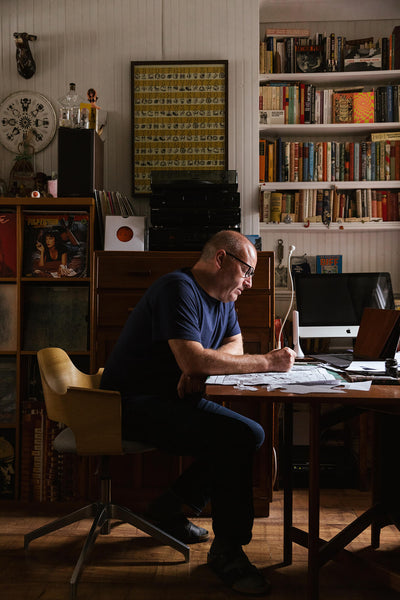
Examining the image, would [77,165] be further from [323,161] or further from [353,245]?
[353,245]

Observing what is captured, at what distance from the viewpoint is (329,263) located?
348 cm

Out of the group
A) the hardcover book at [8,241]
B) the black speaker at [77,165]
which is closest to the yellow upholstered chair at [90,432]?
the hardcover book at [8,241]

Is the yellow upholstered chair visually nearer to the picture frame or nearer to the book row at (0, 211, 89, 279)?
the book row at (0, 211, 89, 279)

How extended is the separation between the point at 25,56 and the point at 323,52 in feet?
6.08

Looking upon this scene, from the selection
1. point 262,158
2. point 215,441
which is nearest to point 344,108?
point 262,158

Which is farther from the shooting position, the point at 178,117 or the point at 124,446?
the point at 178,117

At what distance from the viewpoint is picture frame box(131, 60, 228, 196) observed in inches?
122

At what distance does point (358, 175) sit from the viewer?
340 centimetres

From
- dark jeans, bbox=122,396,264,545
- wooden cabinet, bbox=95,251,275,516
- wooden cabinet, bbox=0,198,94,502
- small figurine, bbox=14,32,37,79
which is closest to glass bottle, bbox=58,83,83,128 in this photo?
small figurine, bbox=14,32,37,79

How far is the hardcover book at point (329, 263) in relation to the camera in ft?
11.4

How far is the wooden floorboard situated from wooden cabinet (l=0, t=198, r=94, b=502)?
0.79 feet

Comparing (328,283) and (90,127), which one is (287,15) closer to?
(90,127)

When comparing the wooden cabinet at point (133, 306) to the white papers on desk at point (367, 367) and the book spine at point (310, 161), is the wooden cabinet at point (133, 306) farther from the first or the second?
the book spine at point (310, 161)

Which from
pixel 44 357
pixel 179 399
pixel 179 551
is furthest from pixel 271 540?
pixel 44 357
